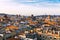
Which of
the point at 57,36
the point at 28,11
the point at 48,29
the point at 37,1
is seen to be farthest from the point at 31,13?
the point at 57,36

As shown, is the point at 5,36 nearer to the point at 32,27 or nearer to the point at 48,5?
the point at 32,27

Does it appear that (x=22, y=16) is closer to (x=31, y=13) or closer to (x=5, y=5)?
(x=31, y=13)

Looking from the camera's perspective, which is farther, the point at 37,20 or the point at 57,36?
the point at 37,20

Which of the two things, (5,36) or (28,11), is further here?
(28,11)

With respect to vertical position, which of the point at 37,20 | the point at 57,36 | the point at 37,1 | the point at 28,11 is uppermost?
the point at 37,1

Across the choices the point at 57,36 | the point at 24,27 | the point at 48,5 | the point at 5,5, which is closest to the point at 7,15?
the point at 5,5

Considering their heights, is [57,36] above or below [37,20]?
below
